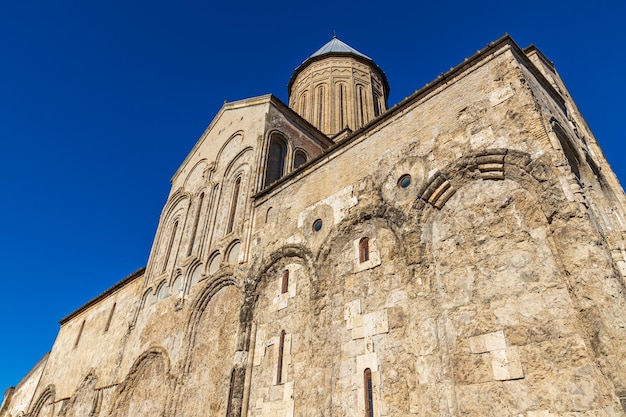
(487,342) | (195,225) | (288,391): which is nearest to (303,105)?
(195,225)

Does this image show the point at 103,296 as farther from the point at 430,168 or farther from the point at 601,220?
the point at 601,220

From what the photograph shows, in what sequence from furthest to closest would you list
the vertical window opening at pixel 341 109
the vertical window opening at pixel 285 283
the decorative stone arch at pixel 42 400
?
1. the vertical window opening at pixel 341 109
2. the decorative stone arch at pixel 42 400
3. the vertical window opening at pixel 285 283

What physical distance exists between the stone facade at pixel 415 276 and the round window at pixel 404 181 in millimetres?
27

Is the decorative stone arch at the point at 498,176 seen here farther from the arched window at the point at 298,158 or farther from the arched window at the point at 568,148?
the arched window at the point at 298,158

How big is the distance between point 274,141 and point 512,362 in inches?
382

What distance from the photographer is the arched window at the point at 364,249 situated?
291 inches

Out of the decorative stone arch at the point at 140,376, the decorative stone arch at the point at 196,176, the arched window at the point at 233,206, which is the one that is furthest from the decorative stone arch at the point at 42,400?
the arched window at the point at 233,206

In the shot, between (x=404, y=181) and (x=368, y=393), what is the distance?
12.1ft

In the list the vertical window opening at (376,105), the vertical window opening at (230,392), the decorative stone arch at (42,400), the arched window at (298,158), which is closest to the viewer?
the vertical window opening at (230,392)

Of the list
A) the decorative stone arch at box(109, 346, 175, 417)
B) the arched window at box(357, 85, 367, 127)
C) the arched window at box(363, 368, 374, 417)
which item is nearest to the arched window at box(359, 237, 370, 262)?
the arched window at box(363, 368, 374, 417)

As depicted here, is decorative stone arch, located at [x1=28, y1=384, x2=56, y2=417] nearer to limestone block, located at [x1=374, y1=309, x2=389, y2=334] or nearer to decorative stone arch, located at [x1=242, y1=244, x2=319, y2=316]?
decorative stone arch, located at [x1=242, y1=244, x2=319, y2=316]

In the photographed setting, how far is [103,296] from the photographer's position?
57.3 ft

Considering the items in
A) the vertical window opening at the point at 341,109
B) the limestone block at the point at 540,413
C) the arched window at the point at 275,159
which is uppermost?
the vertical window opening at the point at 341,109

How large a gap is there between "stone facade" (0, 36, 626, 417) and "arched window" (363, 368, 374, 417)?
2 centimetres
